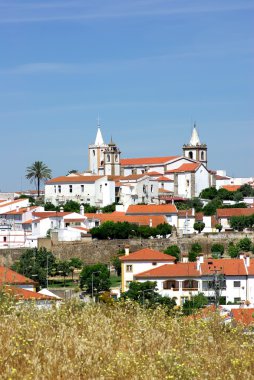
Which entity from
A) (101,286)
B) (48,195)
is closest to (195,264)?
(101,286)

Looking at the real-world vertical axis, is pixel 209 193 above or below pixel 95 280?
above

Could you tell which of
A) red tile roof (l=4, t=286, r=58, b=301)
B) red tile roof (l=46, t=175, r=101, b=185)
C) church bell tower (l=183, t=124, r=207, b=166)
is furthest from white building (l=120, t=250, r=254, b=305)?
church bell tower (l=183, t=124, r=207, b=166)

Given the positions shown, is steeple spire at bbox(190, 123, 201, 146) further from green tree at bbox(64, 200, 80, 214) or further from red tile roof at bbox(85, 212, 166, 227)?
red tile roof at bbox(85, 212, 166, 227)

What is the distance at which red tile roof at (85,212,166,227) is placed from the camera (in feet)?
208

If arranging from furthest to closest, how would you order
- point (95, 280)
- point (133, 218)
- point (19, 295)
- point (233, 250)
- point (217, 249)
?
point (133, 218)
point (217, 249)
point (233, 250)
point (95, 280)
point (19, 295)

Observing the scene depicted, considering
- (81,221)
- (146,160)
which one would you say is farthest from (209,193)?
(81,221)

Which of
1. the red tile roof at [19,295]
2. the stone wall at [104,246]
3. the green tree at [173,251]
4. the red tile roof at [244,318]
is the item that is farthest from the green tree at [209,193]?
the red tile roof at [19,295]

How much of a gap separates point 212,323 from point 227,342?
72 centimetres

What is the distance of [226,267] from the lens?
127 ft

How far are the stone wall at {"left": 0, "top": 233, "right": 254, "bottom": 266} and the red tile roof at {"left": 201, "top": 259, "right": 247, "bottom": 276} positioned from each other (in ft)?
55.2

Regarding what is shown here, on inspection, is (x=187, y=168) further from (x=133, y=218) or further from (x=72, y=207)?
(x=133, y=218)

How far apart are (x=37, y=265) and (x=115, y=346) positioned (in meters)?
36.9

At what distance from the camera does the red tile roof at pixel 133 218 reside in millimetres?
63312

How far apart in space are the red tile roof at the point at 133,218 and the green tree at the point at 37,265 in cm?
1145
